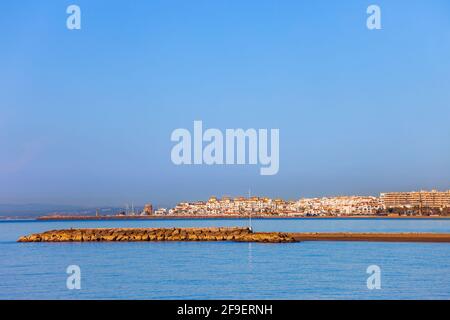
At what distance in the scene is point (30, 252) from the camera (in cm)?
4150

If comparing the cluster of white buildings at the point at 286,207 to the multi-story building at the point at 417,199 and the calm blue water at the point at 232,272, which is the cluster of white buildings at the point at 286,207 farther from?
the calm blue water at the point at 232,272

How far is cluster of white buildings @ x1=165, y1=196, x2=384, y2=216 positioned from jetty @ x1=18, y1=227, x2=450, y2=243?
106 m

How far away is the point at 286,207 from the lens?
611ft

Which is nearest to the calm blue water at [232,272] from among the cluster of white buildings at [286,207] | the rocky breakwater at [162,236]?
the rocky breakwater at [162,236]

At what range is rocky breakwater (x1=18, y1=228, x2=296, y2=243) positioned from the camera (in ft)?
163

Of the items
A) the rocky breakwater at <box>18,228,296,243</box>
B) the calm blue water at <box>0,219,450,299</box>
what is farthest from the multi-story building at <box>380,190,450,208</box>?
the calm blue water at <box>0,219,450,299</box>

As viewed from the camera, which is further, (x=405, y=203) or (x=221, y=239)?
(x=405, y=203)

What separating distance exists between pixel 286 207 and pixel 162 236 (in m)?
136
